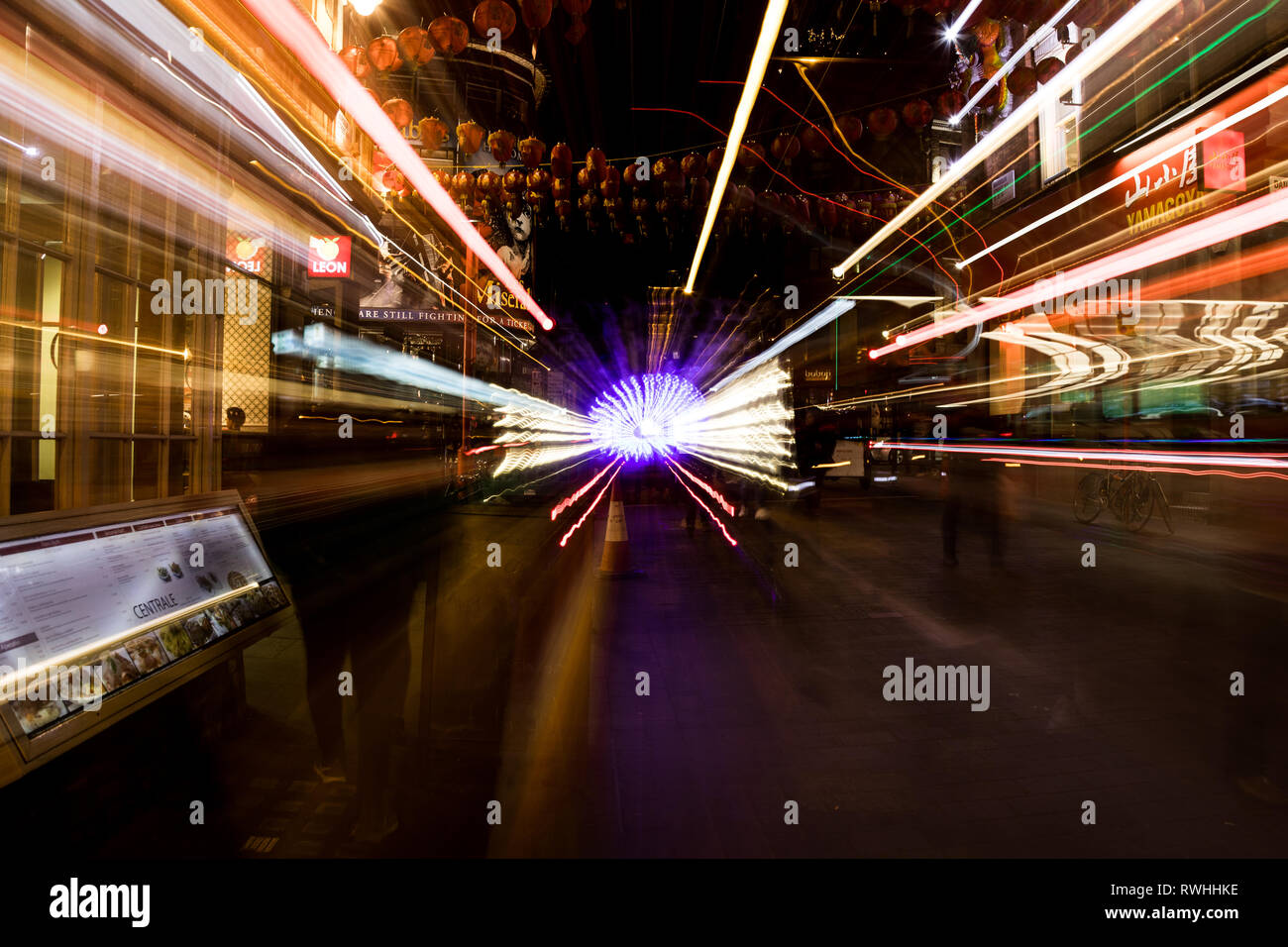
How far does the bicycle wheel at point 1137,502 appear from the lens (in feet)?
34.6

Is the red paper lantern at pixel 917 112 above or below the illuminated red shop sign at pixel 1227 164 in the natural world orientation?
below

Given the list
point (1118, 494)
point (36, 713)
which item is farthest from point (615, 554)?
point (1118, 494)

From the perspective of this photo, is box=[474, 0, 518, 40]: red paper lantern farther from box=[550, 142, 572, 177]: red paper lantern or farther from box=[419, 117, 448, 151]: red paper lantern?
box=[550, 142, 572, 177]: red paper lantern

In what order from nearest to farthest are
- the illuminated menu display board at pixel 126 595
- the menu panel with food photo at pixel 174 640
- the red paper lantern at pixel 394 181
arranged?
the illuminated menu display board at pixel 126 595 → the menu panel with food photo at pixel 174 640 → the red paper lantern at pixel 394 181

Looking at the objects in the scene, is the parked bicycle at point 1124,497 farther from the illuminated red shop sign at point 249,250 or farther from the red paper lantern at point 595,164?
the illuminated red shop sign at point 249,250

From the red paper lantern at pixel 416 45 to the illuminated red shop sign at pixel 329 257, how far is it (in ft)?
19.8

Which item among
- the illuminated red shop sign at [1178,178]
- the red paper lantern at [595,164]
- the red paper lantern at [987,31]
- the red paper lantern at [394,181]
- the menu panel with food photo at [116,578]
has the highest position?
the illuminated red shop sign at [1178,178]

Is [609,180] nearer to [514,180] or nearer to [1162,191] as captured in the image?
[514,180]

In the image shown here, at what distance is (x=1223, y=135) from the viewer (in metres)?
9.04

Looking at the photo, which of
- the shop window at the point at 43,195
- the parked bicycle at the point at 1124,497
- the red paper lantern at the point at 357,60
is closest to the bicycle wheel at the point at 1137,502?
the parked bicycle at the point at 1124,497
